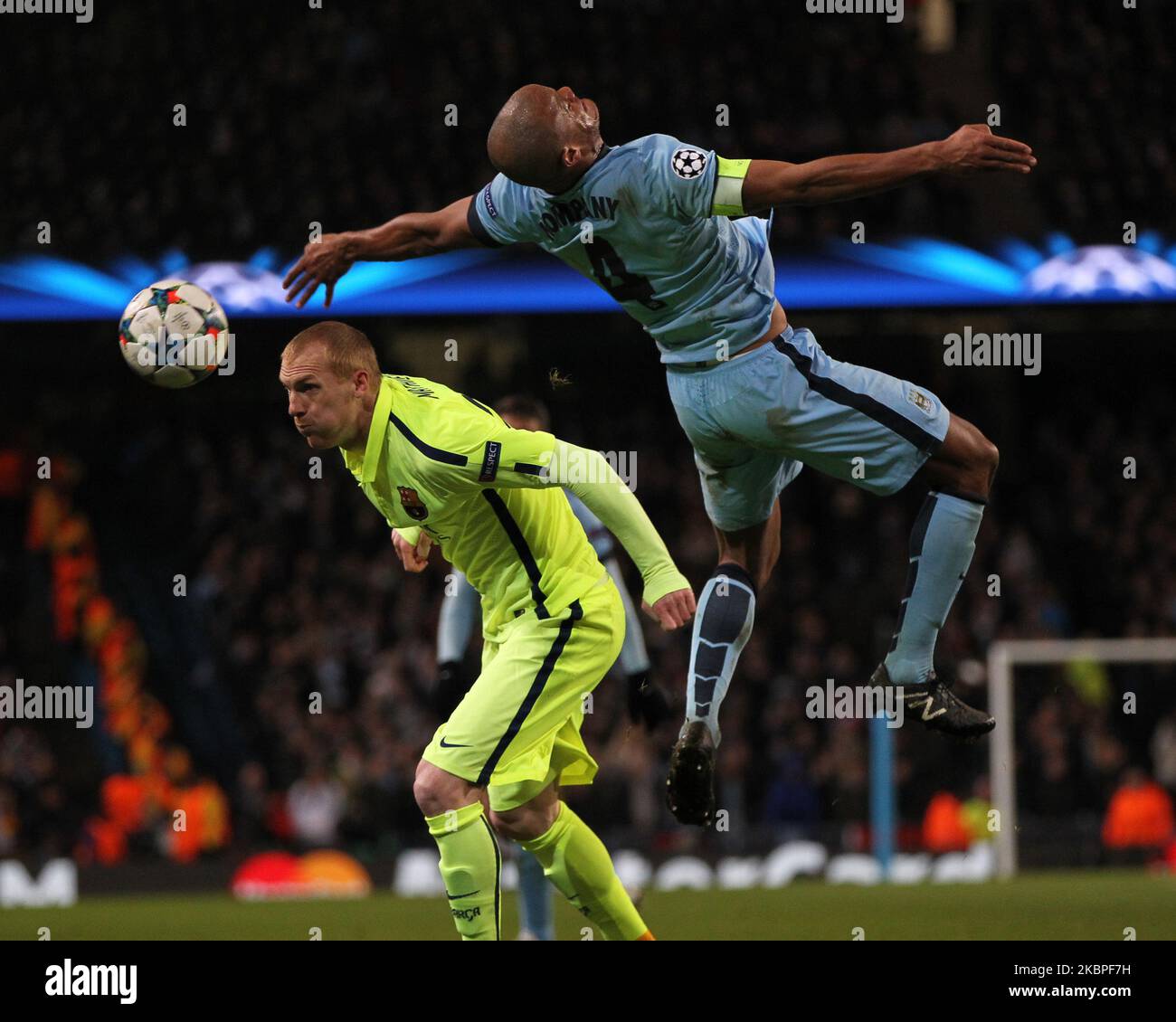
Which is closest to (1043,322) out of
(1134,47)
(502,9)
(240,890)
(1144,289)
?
(1144,289)

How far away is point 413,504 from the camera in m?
5.71

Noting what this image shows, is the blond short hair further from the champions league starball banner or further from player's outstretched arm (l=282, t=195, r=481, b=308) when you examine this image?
the champions league starball banner

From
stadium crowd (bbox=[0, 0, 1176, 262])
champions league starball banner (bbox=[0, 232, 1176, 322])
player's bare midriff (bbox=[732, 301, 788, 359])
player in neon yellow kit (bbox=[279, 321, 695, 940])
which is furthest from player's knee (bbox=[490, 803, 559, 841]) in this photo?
stadium crowd (bbox=[0, 0, 1176, 262])

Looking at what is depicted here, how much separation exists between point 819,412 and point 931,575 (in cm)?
71

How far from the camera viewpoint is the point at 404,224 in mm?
5965

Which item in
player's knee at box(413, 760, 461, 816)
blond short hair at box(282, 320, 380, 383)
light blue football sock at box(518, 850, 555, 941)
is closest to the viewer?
player's knee at box(413, 760, 461, 816)

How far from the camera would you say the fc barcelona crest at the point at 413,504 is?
18.6 ft

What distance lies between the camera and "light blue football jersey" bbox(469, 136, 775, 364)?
217 inches

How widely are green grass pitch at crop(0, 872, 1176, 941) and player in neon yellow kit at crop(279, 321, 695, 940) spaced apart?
73.9 inches

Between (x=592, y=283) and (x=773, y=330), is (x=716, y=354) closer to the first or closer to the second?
(x=773, y=330)

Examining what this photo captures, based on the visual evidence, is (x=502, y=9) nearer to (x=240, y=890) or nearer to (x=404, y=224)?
(x=240, y=890)

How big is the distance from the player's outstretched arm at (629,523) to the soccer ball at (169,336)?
1.54 metres

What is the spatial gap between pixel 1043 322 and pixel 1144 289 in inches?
33.9

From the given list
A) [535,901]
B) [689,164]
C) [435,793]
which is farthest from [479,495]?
[535,901]
